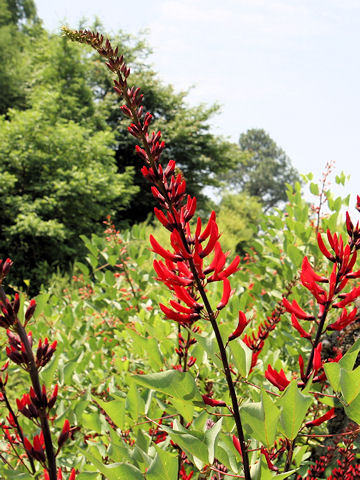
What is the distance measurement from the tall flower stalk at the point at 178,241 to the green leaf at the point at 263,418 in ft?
0.08

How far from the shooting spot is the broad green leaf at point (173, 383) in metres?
0.69

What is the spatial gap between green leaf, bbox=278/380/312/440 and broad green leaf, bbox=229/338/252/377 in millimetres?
111

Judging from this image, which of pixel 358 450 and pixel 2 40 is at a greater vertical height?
pixel 2 40

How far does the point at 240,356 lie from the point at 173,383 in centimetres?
16

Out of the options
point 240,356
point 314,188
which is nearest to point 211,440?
point 240,356

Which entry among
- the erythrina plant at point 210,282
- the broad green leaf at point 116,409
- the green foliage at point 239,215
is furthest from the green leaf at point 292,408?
the green foliage at point 239,215

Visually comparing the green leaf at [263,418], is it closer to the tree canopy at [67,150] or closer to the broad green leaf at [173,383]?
the broad green leaf at [173,383]

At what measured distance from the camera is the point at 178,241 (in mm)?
718

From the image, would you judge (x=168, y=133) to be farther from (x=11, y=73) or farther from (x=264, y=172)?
(x=264, y=172)

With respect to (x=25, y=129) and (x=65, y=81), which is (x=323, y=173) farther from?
(x=65, y=81)

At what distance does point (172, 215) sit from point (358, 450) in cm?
159

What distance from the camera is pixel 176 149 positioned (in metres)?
21.3

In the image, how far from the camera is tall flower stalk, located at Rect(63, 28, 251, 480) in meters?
0.71

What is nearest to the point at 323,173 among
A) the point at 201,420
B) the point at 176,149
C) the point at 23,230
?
the point at 201,420
